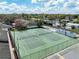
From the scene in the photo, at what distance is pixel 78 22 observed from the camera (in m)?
3.97

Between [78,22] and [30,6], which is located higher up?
[30,6]

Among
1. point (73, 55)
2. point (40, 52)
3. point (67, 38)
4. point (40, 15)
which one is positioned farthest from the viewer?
point (40, 15)

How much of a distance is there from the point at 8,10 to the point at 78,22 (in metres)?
2.10

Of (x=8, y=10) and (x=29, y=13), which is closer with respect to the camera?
(x=29, y=13)

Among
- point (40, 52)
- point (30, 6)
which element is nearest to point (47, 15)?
point (30, 6)

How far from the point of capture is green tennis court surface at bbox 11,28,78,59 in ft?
9.71

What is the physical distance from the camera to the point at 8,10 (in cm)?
533

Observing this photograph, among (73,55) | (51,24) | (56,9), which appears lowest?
(73,55)

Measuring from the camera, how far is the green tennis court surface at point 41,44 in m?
2.96

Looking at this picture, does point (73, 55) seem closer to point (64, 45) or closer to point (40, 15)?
point (64, 45)

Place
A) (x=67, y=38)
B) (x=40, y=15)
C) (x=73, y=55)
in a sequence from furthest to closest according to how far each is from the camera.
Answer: (x=40, y=15), (x=67, y=38), (x=73, y=55)

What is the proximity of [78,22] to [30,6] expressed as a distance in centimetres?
164

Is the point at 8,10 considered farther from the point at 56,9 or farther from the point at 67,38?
the point at 67,38

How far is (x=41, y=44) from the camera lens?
3816 mm
